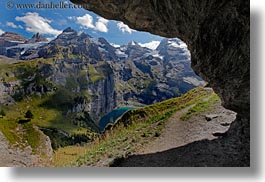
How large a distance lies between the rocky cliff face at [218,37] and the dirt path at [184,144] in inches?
41.1

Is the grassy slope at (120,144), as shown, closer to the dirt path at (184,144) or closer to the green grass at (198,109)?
the green grass at (198,109)

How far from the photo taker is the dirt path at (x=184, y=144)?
8.13m

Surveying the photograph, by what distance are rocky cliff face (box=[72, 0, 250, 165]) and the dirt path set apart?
1043mm

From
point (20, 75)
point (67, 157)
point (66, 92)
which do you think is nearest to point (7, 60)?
point (20, 75)

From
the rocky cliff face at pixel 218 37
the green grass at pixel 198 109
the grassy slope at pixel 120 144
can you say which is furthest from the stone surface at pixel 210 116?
the rocky cliff face at pixel 218 37

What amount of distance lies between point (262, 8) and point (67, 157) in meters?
8.59

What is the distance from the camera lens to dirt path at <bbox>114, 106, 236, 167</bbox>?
8130mm

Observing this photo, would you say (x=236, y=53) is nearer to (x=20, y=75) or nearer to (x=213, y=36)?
(x=213, y=36)

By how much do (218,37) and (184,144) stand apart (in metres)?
3.81

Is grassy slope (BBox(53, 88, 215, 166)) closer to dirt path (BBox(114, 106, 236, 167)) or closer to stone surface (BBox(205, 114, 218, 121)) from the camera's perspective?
dirt path (BBox(114, 106, 236, 167))

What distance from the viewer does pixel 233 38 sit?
6988 mm

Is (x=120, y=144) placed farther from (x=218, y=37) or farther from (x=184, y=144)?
(x=218, y=37)

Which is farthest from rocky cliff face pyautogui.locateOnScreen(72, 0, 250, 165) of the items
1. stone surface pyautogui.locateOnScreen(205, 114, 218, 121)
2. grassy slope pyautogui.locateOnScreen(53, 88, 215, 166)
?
grassy slope pyautogui.locateOnScreen(53, 88, 215, 166)

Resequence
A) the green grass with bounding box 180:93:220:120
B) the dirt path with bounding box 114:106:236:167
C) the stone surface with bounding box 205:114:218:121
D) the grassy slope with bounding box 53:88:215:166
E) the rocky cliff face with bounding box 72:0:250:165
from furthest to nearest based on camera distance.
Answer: the green grass with bounding box 180:93:220:120
the stone surface with bounding box 205:114:218:121
the grassy slope with bounding box 53:88:215:166
the dirt path with bounding box 114:106:236:167
the rocky cliff face with bounding box 72:0:250:165
